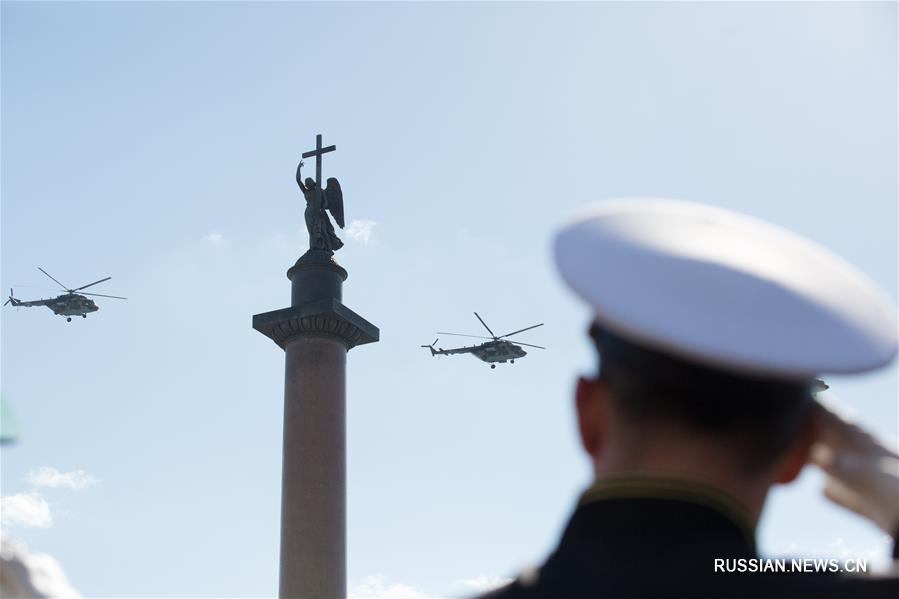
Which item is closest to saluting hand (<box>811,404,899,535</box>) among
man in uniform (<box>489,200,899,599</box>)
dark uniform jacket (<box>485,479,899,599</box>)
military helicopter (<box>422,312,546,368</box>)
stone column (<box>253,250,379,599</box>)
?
man in uniform (<box>489,200,899,599</box>)

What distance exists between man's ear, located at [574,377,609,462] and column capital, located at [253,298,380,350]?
14317mm

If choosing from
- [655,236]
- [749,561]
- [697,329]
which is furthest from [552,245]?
[749,561]

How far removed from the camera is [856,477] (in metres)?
1.68

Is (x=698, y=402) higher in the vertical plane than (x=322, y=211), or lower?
lower

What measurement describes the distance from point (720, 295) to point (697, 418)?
0.55ft

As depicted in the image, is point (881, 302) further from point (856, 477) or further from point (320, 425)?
point (320, 425)

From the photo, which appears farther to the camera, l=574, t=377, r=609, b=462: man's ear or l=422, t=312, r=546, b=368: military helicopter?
l=422, t=312, r=546, b=368: military helicopter

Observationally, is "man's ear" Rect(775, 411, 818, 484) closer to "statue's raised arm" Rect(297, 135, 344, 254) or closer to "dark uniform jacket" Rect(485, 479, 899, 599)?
"dark uniform jacket" Rect(485, 479, 899, 599)

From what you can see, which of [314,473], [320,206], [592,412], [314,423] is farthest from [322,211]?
[592,412]

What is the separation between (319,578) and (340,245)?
214 inches

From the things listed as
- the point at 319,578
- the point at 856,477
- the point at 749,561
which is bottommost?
the point at 749,561

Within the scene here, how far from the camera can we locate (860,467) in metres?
1.67

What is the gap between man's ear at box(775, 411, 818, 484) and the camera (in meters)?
1.60
